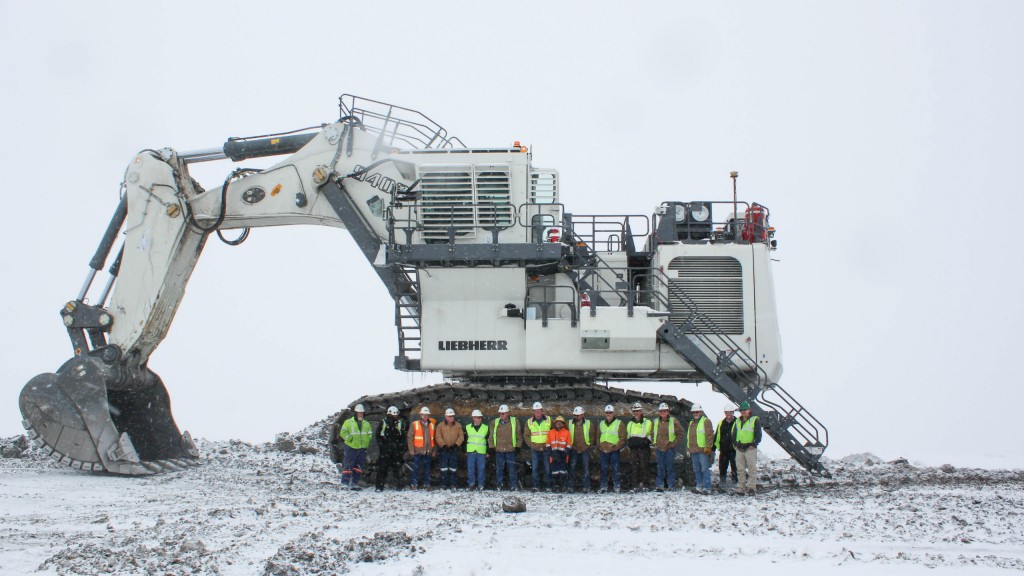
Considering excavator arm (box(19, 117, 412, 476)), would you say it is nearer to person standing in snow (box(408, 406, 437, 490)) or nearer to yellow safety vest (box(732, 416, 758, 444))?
person standing in snow (box(408, 406, 437, 490))

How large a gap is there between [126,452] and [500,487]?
6106mm

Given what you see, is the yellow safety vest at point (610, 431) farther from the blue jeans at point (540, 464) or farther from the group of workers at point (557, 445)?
the blue jeans at point (540, 464)

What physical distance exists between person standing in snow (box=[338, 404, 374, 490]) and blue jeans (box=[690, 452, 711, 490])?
199 inches

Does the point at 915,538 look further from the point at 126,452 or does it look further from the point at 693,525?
the point at 126,452

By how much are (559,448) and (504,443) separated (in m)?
0.84

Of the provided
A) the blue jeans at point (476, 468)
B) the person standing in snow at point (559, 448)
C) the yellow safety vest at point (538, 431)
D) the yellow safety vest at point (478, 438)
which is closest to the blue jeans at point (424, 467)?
the blue jeans at point (476, 468)

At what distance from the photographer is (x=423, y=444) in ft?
52.6

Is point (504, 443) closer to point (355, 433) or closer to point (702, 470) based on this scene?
point (355, 433)

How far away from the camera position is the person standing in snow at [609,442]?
15788mm

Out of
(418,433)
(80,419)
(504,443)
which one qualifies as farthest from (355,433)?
(80,419)

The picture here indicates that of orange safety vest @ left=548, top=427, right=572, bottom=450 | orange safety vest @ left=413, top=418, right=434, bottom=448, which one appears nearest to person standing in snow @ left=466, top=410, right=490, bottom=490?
orange safety vest @ left=413, top=418, right=434, bottom=448

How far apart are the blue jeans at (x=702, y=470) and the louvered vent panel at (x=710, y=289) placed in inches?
89.7

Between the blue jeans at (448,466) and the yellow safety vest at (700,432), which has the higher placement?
the yellow safety vest at (700,432)

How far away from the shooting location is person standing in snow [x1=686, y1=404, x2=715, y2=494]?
607 inches
